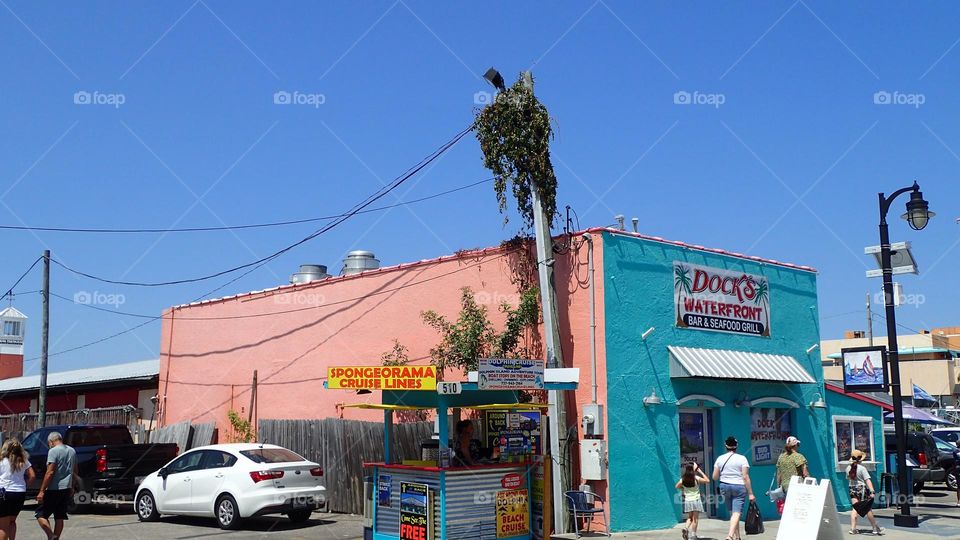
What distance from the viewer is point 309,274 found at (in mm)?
23078

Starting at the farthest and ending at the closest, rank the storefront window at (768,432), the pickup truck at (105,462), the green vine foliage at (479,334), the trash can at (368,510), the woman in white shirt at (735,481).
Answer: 1. the pickup truck at (105,462)
2. the storefront window at (768,432)
3. the green vine foliage at (479,334)
4. the trash can at (368,510)
5. the woman in white shirt at (735,481)

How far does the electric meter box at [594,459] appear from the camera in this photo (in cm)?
1453

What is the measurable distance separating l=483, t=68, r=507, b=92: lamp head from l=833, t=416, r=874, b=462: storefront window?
1049 centimetres

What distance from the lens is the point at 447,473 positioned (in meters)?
12.6

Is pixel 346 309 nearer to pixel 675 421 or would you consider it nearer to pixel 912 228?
pixel 675 421

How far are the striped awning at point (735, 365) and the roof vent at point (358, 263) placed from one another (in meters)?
8.54

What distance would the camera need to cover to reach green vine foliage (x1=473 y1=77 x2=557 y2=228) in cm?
1577

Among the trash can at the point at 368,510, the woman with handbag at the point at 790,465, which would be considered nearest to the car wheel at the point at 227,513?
the trash can at the point at 368,510

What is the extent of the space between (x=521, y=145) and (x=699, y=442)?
6.36 m

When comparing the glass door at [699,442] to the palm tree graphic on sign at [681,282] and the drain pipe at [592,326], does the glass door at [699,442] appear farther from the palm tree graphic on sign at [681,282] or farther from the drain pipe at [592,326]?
the drain pipe at [592,326]

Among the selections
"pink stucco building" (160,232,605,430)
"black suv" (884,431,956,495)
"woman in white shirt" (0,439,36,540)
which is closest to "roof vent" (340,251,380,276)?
"pink stucco building" (160,232,605,430)

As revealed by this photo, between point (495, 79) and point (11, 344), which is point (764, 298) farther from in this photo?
→ point (11, 344)

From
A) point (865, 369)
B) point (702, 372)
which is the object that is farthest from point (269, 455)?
point (865, 369)

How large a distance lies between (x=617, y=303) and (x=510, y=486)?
12.6 ft
